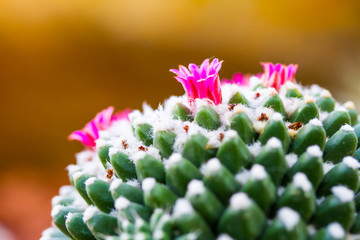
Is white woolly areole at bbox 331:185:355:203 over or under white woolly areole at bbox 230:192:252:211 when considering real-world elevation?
over

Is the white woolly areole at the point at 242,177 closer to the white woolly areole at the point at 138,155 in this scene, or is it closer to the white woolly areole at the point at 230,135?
the white woolly areole at the point at 230,135

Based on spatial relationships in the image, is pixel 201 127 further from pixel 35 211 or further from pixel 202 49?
pixel 35 211

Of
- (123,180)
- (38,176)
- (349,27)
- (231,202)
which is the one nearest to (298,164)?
(231,202)

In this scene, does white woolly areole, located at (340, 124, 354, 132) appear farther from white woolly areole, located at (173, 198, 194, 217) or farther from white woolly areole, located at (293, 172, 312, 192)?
A: white woolly areole, located at (173, 198, 194, 217)

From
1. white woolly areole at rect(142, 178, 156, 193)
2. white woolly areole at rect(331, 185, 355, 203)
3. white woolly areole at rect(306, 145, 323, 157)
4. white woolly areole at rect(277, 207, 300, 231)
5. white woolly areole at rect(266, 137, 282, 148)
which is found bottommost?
white woolly areole at rect(277, 207, 300, 231)

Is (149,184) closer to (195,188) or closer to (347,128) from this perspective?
(195,188)

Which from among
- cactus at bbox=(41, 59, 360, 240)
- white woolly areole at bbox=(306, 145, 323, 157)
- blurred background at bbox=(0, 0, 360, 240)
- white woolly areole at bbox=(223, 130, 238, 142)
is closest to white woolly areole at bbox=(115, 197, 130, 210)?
cactus at bbox=(41, 59, 360, 240)
